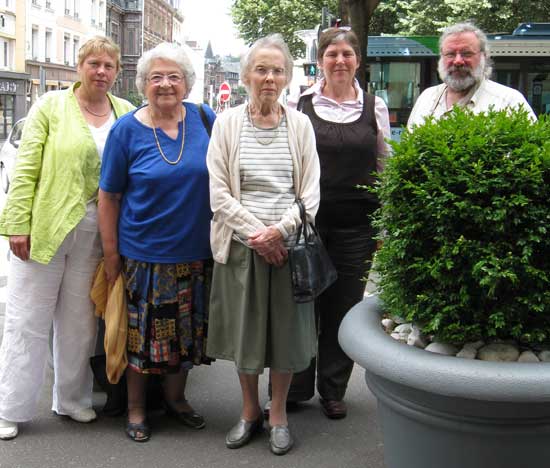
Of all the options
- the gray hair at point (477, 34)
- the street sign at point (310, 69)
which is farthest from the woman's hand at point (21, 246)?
the street sign at point (310, 69)

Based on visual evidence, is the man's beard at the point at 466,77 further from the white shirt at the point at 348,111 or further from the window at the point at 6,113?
the window at the point at 6,113

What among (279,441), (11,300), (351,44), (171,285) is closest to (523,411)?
(279,441)

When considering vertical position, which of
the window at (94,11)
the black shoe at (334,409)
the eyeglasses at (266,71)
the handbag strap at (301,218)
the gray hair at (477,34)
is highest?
the window at (94,11)

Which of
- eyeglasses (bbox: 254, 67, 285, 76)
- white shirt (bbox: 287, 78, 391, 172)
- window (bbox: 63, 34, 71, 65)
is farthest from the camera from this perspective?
window (bbox: 63, 34, 71, 65)

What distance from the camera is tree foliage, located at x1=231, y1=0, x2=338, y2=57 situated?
116ft

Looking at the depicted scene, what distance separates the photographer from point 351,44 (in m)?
4.01

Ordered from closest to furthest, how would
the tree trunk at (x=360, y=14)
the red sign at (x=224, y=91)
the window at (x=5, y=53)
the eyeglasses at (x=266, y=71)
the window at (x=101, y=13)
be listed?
1. the eyeglasses at (x=266, y=71)
2. the tree trunk at (x=360, y=14)
3. the red sign at (x=224, y=91)
4. the window at (x=5, y=53)
5. the window at (x=101, y=13)

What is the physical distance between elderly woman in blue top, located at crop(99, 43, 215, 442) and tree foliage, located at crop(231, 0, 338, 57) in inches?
1264

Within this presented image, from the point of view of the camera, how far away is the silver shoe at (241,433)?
12.5 feet

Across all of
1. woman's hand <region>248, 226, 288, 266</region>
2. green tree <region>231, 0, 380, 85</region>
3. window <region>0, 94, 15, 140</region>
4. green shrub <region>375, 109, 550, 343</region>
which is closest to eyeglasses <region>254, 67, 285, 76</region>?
woman's hand <region>248, 226, 288, 266</region>

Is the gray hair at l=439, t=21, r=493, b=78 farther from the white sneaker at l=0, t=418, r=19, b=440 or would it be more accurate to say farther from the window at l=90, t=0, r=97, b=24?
the window at l=90, t=0, r=97, b=24

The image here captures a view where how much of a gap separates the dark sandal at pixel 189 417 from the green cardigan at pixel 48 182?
3.46 ft

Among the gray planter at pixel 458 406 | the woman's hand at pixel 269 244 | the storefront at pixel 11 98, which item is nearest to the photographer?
the gray planter at pixel 458 406

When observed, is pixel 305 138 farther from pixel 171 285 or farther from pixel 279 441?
pixel 279 441
